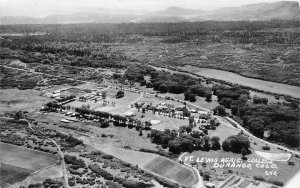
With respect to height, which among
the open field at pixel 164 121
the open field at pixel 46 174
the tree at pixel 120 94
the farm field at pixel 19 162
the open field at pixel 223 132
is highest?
the tree at pixel 120 94

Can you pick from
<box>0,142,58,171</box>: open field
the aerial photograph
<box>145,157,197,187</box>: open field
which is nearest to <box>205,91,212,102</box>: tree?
the aerial photograph

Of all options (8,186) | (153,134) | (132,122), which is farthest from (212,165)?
(8,186)

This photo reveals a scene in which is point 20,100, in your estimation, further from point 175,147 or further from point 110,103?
point 175,147

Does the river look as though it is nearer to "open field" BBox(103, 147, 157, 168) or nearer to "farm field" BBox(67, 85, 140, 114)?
"farm field" BBox(67, 85, 140, 114)

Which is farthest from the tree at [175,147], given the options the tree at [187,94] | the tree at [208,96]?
the tree at [187,94]

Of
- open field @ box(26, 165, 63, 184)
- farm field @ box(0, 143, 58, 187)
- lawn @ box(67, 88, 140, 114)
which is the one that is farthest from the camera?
lawn @ box(67, 88, 140, 114)

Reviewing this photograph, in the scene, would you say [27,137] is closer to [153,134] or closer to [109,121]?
[109,121]

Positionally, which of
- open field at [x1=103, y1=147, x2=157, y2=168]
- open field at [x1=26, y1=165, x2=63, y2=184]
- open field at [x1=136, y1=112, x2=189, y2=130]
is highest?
open field at [x1=136, y1=112, x2=189, y2=130]

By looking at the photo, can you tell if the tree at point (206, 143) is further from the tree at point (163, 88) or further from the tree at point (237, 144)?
the tree at point (163, 88)
